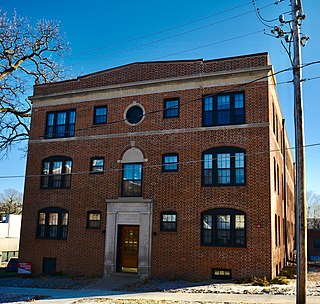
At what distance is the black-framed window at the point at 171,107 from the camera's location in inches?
831

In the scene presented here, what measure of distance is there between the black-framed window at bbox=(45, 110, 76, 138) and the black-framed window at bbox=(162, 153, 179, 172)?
251 inches

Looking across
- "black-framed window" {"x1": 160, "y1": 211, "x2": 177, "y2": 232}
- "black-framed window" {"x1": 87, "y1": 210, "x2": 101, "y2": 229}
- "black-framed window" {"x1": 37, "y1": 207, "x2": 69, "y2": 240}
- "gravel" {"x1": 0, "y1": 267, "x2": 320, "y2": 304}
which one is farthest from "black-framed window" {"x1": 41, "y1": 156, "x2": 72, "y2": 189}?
"black-framed window" {"x1": 160, "y1": 211, "x2": 177, "y2": 232}

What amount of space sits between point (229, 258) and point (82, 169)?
9817mm

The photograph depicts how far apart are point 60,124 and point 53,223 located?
19.9 feet

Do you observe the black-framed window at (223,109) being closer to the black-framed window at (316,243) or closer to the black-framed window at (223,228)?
the black-framed window at (223,228)

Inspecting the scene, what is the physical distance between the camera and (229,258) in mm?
18297

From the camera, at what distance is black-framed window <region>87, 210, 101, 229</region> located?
21509 mm

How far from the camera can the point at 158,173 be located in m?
20.7

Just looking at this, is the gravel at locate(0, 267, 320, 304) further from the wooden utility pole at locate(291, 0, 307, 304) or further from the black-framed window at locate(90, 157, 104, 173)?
the black-framed window at locate(90, 157, 104, 173)

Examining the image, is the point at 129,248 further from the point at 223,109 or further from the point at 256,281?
the point at 223,109

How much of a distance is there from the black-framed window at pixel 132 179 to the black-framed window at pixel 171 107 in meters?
3.20

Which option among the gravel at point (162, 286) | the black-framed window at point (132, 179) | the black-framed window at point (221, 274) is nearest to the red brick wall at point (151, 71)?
the black-framed window at point (132, 179)

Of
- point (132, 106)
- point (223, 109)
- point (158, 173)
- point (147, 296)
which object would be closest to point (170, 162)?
point (158, 173)

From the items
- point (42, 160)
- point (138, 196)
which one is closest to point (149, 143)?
point (138, 196)
